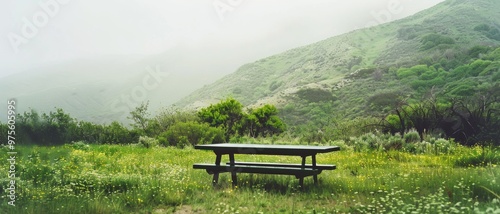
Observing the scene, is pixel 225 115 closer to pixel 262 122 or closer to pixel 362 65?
pixel 262 122

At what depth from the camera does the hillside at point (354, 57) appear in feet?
206

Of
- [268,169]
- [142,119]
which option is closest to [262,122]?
[142,119]

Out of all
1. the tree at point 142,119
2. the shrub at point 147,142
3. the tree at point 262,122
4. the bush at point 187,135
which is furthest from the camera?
the tree at point 262,122

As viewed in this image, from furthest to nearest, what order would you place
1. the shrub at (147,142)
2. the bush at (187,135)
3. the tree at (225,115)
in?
the tree at (225,115) < the bush at (187,135) < the shrub at (147,142)

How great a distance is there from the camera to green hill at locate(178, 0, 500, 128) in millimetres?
54156

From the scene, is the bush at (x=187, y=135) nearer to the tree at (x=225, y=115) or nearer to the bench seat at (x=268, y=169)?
the tree at (x=225, y=115)

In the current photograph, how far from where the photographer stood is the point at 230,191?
824 centimetres

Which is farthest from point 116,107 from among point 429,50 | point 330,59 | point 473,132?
point 473,132

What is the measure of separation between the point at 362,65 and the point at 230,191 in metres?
69.0

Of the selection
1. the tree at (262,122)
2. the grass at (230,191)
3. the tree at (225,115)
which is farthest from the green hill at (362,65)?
the grass at (230,191)

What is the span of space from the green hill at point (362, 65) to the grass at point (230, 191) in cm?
3541

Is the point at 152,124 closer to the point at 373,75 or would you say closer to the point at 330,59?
the point at 373,75

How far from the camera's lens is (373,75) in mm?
63094

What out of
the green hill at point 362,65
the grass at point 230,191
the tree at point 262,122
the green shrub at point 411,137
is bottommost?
the grass at point 230,191
